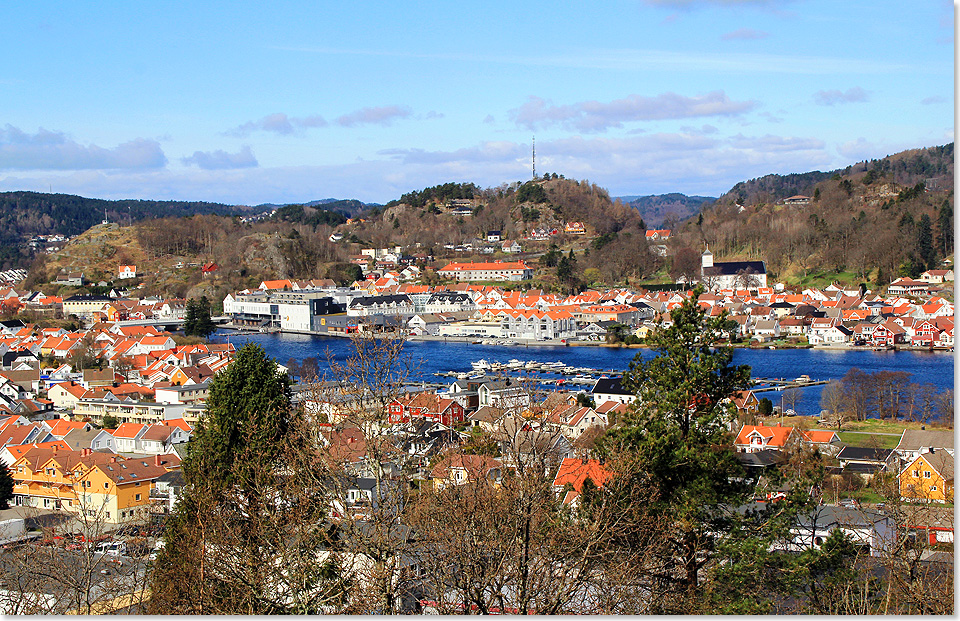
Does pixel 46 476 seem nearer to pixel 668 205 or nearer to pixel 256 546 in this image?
pixel 256 546

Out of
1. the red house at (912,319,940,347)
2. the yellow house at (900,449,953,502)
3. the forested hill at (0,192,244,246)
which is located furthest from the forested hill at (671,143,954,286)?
the forested hill at (0,192,244,246)

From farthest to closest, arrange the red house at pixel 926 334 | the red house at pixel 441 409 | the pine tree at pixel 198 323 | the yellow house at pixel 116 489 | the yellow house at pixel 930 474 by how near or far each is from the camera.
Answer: the pine tree at pixel 198 323
the red house at pixel 926 334
the red house at pixel 441 409
the yellow house at pixel 116 489
the yellow house at pixel 930 474

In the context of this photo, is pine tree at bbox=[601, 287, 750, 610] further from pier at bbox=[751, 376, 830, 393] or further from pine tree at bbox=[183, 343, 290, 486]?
pier at bbox=[751, 376, 830, 393]

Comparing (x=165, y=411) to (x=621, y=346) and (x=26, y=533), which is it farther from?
(x=621, y=346)

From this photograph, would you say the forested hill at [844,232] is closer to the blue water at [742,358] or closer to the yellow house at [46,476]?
the blue water at [742,358]

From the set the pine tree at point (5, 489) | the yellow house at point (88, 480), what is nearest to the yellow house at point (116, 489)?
the yellow house at point (88, 480)

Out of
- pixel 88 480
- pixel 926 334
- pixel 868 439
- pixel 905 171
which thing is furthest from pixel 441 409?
pixel 905 171

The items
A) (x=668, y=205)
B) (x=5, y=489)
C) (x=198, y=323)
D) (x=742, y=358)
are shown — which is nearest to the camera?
(x=5, y=489)
